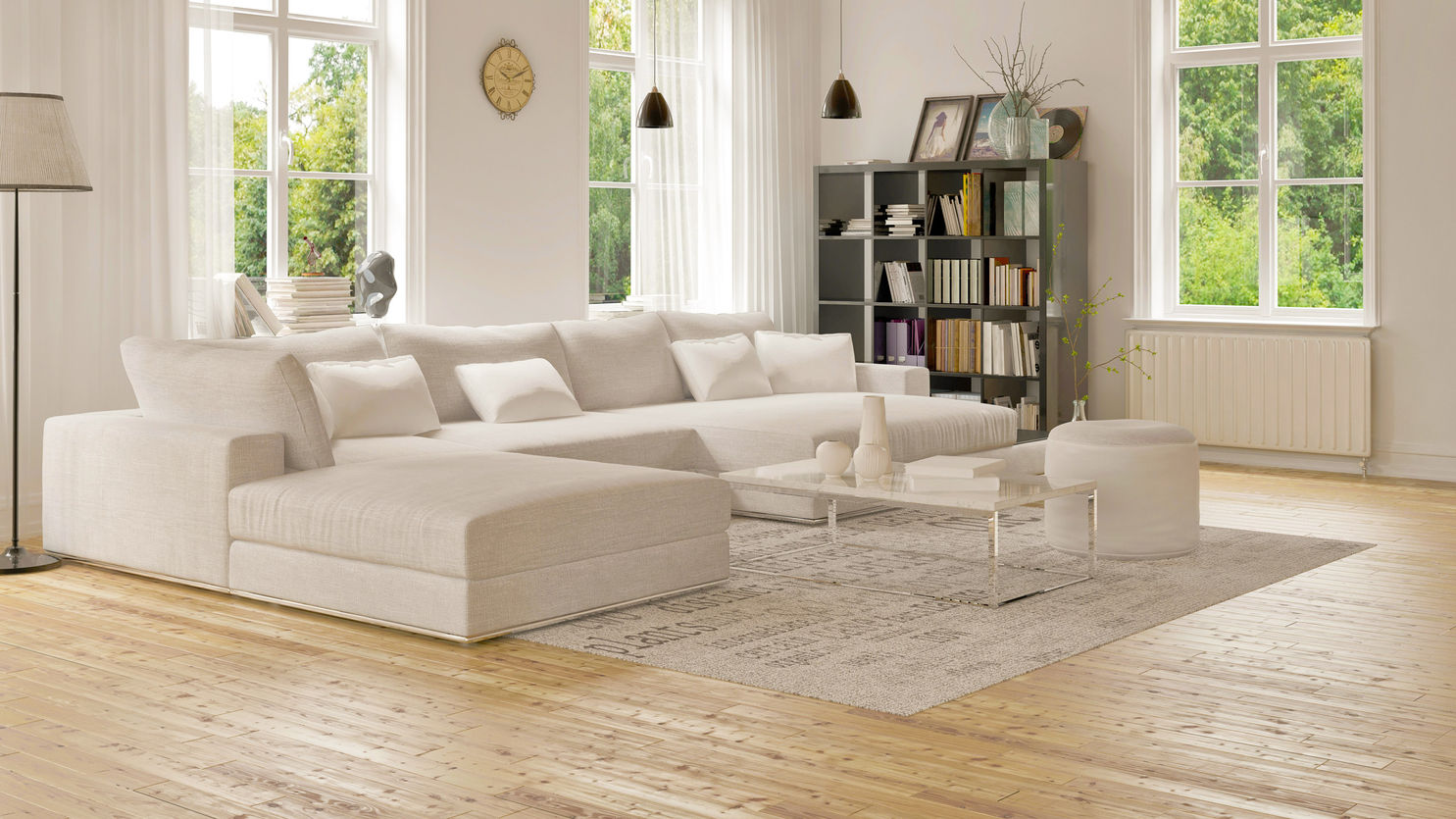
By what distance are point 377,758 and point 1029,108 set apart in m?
6.21

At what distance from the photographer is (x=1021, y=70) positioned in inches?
351

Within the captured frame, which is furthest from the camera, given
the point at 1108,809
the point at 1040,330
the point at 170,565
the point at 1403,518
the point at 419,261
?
the point at 1040,330

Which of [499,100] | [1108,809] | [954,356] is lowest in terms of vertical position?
[1108,809]

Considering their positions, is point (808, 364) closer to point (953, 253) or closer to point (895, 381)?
point (895, 381)

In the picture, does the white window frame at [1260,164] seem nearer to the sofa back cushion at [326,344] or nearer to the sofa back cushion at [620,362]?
the sofa back cushion at [620,362]

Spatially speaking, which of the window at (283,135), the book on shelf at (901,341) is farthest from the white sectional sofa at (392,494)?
the book on shelf at (901,341)

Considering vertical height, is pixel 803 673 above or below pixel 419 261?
below

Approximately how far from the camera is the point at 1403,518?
6.55 meters

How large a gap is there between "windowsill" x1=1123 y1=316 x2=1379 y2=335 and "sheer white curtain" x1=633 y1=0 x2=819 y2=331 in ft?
6.98

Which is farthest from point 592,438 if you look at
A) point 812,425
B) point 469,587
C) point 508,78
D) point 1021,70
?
point 1021,70

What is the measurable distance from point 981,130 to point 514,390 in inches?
148

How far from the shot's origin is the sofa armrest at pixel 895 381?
25.7 feet

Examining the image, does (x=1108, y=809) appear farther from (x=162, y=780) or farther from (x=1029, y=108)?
(x=1029, y=108)

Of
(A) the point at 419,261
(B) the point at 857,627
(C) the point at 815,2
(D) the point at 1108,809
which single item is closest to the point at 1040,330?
(C) the point at 815,2
